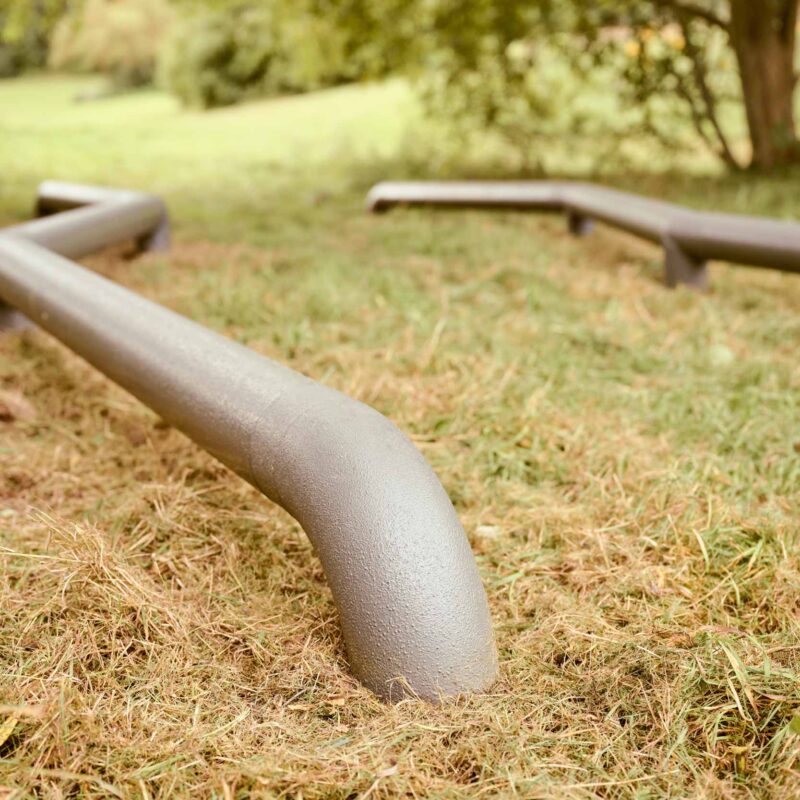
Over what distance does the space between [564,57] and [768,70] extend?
1.83m

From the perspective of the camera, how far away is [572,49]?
7.70 m

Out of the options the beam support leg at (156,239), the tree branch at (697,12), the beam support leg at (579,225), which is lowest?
the beam support leg at (579,225)

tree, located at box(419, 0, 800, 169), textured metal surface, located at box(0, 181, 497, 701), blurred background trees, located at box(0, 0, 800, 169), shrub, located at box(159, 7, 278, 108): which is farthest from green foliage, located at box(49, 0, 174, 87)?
textured metal surface, located at box(0, 181, 497, 701)

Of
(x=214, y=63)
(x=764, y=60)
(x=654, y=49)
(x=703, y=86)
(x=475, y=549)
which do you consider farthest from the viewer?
(x=214, y=63)

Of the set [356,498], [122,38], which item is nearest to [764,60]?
[356,498]

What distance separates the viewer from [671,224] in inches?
166

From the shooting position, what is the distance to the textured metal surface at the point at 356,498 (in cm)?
161

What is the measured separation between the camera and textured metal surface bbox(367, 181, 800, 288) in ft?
12.3

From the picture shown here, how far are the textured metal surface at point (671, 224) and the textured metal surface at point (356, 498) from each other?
2.61 m

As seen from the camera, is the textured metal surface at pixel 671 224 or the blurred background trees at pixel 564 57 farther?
the blurred background trees at pixel 564 57

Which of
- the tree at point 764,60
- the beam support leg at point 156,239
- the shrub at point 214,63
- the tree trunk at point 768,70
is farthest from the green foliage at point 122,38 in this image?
the beam support leg at point 156,239

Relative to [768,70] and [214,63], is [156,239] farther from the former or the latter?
[214,63]

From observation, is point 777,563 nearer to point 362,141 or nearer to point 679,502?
point 679,502

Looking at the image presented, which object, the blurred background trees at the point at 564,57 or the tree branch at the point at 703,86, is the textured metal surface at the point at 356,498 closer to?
the blurred background trees at the point at 564,57
